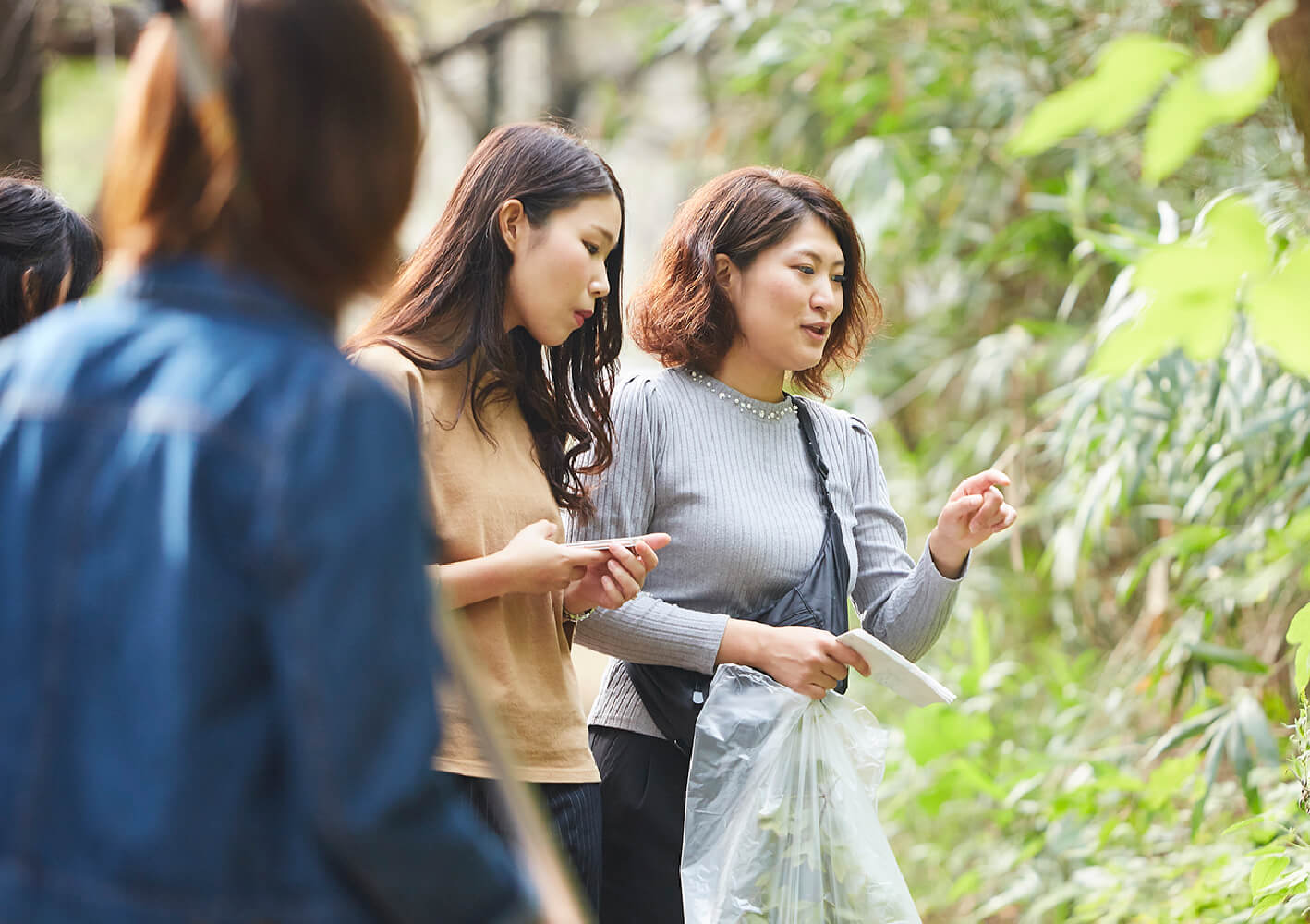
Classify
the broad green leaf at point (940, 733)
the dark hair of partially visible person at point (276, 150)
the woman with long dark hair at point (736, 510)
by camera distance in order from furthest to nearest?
1. the broad green leaf at point (940, 733)
2. the woman with long dark hair at point (736, 510)
3. the dark hair of partially visible person at point (276, 150)

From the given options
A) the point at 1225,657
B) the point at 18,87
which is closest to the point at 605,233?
the point at 1225,657

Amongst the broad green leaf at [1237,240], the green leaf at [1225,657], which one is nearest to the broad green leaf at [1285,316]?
Answer: the broad green leaf at [1237,240]

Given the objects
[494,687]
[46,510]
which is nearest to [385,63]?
[46,510]

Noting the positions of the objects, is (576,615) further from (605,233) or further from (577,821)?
(605,233)

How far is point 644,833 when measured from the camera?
174 centimetres

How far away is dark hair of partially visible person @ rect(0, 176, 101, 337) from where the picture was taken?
61.4 inches

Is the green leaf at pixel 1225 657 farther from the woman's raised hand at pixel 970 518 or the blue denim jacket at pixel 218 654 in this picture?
the blue denim jacket at pixel 218 654

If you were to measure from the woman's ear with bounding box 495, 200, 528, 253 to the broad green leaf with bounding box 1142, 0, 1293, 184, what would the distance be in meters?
0.98

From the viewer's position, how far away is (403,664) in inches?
28.4

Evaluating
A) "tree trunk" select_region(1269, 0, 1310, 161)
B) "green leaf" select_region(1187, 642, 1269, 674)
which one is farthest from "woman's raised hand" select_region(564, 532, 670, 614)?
"green leaf" select_region(1187, 642, 1269, 674)

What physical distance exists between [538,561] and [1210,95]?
2.91 ft

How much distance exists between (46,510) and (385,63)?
0.34 m

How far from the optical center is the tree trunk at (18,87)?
329 cm

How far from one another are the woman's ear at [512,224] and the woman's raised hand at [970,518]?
682 millimetres
